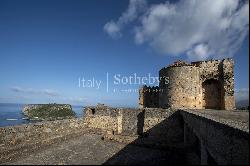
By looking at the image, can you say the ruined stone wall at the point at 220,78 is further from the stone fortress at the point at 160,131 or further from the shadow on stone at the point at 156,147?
the shadow on stone at the point at 156,147

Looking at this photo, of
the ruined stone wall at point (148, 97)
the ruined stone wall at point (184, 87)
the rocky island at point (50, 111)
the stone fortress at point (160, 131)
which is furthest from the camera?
the rocky island at point (50, 111)

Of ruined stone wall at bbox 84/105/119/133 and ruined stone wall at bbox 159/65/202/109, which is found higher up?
ruined stone wall at bbox 159/65/202/109

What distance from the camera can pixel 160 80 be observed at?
79.7 ft

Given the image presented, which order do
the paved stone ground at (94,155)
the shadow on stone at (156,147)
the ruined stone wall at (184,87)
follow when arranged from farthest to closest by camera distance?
the ruined stone wall at (184,87), the shadow on stone at (156,147), the paved stone ground at (94,155)

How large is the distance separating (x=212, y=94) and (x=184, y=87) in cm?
303

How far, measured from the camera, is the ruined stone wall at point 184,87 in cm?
2177

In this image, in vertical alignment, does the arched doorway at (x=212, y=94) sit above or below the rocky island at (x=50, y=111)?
above

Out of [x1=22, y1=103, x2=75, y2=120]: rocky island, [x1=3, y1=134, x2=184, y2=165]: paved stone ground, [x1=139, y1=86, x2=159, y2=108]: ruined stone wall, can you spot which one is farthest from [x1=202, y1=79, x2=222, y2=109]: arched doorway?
[x1=22, y1=103, x2=75, y2=120]: rocky island

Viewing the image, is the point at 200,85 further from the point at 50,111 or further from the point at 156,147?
the point at 50,111

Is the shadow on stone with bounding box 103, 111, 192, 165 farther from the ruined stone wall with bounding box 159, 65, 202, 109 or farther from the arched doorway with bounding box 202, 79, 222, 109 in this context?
the arched doorway with bounding box 202, 79, 222, 109

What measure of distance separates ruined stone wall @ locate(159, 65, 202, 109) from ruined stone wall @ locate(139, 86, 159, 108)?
18.1 ft

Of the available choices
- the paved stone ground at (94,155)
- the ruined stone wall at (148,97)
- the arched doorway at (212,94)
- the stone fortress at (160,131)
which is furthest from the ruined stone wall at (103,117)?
the arched doorway at (212,94)

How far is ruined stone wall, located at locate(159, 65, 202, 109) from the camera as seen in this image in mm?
21766

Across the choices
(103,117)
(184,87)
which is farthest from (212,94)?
(103,117)
